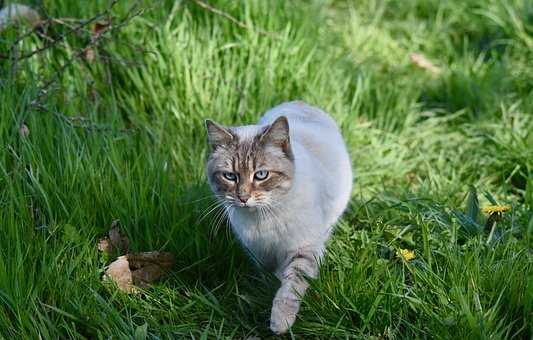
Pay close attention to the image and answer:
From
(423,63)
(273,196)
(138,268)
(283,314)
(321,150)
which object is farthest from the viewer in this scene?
(423,63)

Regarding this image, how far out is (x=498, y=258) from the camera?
112 inches

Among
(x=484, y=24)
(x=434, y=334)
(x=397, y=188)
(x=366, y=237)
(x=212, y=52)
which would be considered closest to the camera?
(x=434, y=334)

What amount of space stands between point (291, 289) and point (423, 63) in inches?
116

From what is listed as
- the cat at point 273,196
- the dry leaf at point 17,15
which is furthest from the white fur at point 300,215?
the dry leaf at point 17,15

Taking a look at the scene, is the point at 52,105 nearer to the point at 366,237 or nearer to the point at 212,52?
the point at 212,52

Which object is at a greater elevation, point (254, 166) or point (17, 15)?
point (17, 15)

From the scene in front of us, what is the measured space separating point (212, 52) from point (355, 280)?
6.57 feet

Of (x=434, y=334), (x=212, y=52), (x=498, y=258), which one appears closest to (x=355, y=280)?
(x=434, y=334)

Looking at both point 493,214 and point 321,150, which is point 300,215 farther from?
point 493,214

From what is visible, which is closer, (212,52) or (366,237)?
(366,237)

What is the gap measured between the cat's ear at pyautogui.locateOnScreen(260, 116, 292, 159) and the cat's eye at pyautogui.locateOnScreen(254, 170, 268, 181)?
118 millimetres

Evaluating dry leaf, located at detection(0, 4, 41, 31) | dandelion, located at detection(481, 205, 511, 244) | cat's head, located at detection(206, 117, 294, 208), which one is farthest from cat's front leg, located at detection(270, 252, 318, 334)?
dry leaf, located at detection(0, 4, 41, 31)

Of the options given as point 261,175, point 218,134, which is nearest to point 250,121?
point 218,134

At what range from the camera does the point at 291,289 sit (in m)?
2.64
